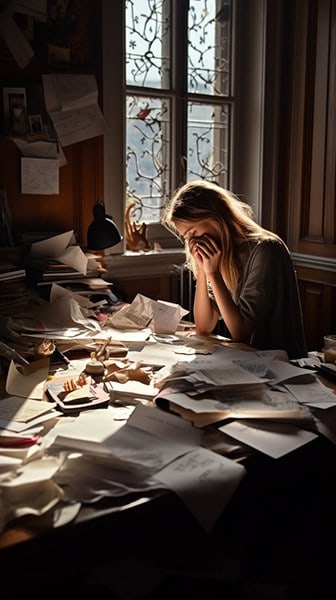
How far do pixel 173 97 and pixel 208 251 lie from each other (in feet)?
4.09

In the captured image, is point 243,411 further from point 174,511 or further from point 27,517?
point 27,517

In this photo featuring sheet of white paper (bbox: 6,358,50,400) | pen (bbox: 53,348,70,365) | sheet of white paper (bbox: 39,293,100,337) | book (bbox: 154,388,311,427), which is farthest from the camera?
sheet of white paper (bbox: 39,293,100,337)

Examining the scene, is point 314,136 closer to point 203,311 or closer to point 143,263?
point 143,263

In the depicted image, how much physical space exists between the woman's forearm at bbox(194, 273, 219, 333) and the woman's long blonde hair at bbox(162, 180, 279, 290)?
0.34 ft

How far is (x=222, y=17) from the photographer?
2910 millimetres

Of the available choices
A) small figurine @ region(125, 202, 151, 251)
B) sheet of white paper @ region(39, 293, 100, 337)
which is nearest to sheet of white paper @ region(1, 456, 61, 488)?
sheet of white paper @ region(39, 293, 100, 337)

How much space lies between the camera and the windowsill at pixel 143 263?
2512mm

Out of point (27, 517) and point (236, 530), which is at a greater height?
point (27, 517)

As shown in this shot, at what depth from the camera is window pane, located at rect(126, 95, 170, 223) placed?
2.68 m

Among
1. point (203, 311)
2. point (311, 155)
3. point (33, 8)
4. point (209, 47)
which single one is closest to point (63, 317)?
point (203, 311)

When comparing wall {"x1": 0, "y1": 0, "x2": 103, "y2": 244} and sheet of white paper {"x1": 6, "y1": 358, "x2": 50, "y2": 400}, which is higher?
wall {"x1": 0, "y1": 0, "x2": 103, "y2": 244}

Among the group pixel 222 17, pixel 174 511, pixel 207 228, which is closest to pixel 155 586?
pixel 174 511

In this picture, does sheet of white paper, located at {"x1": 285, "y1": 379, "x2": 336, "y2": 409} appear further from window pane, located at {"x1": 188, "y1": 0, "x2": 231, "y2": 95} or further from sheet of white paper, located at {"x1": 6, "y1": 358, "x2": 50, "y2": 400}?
window pane, located at {"x1": 188, "y1": 0, "x2": 231, "y2": 95}

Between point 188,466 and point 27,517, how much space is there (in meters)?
0.25
